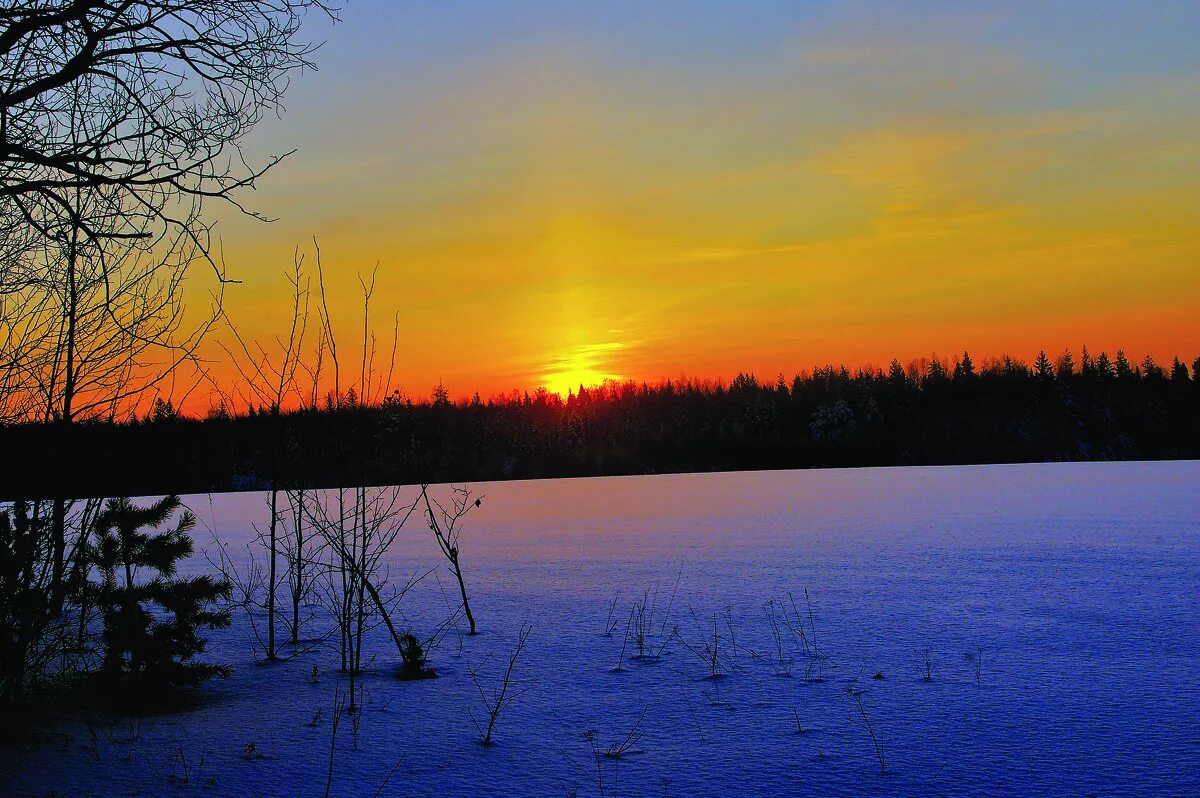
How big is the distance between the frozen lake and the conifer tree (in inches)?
14.5

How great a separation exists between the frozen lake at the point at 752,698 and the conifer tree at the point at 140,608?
367 mm

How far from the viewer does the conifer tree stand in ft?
18.4

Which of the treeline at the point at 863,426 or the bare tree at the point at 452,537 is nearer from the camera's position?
the bare tree at the point at 452,537

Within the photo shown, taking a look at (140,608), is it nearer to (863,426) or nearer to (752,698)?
(752,698)

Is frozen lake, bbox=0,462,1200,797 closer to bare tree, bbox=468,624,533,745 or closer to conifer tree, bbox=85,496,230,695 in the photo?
bare tree, bbox=468,624,533,745

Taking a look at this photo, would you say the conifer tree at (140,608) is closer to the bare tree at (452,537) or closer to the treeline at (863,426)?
the bare tree at (452,537)

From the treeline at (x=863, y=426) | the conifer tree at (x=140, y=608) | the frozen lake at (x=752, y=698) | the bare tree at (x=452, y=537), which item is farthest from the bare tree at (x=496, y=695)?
the treeline at (x=863, y=426)

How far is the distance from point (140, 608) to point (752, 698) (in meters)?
4.15

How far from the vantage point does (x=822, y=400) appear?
95.3 m

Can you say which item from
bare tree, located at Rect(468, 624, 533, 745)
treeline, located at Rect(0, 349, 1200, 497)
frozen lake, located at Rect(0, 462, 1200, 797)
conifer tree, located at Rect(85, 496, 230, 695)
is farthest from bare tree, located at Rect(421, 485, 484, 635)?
treeline, located at Rect(0, 349, 1200, 497)

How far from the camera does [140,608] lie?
5758 millimetres

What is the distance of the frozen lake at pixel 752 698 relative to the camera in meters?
4.25

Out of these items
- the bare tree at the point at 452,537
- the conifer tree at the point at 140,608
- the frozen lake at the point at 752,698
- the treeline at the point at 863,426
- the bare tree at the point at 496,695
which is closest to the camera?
the frozen lake at the point at 752,698

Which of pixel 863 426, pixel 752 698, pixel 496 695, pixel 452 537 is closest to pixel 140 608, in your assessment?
pixel 496 695
